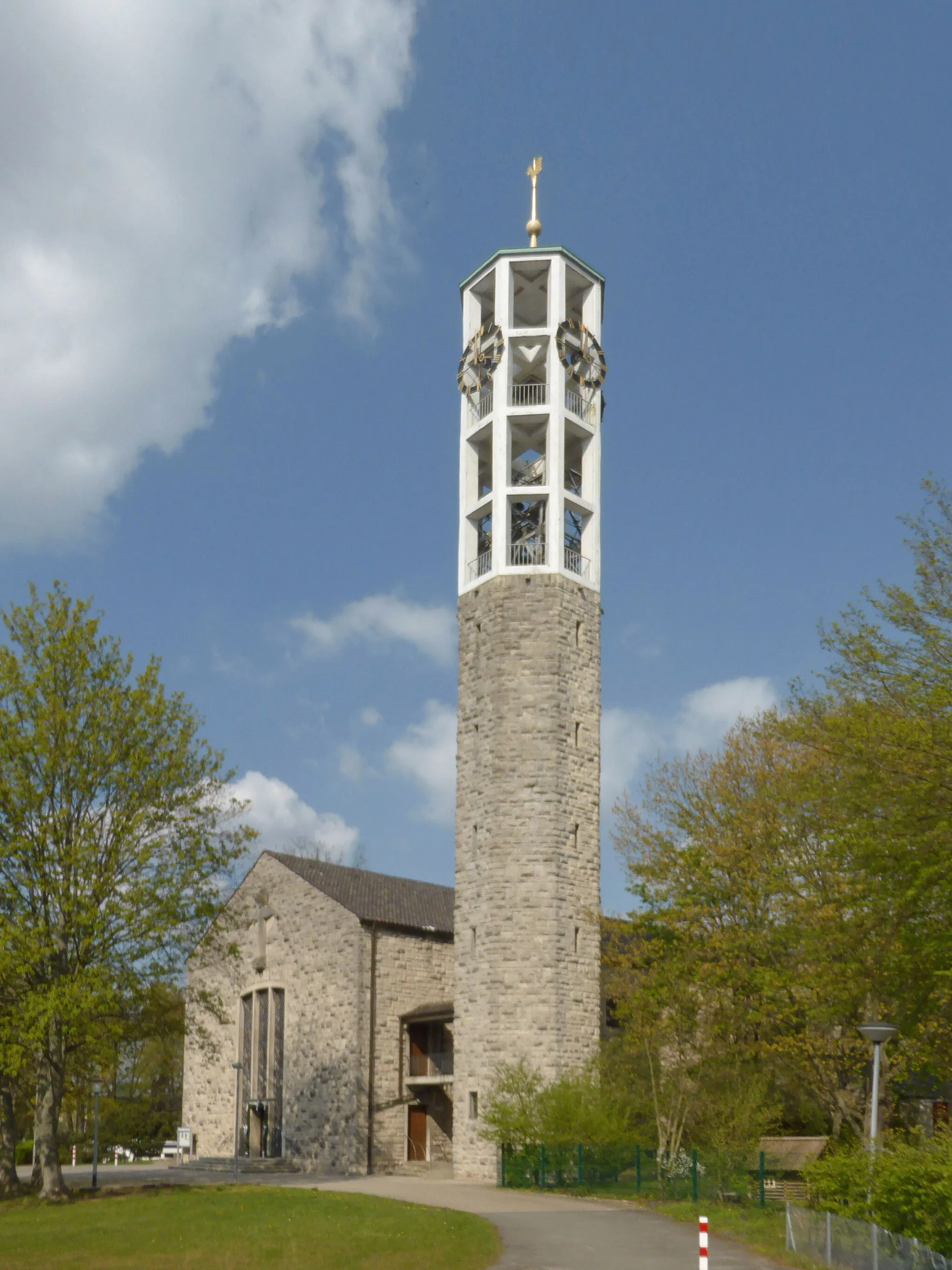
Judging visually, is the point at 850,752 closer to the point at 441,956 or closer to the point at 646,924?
the point at 646,924

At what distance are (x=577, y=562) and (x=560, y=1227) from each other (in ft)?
65.8

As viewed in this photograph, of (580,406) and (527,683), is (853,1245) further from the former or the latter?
(580,406)

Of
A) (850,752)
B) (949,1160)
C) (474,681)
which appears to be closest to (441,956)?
(474,681)

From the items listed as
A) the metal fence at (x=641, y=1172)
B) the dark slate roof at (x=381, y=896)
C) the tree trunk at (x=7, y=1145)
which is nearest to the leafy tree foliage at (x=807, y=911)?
the metal fence at (x=641, y=1172)

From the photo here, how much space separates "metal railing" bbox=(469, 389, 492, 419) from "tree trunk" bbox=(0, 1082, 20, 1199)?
74.5 ft

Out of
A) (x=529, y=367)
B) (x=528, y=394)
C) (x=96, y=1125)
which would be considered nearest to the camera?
(x=96, y=1125)

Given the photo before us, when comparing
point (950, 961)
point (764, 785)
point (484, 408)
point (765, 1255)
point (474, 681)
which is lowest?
point (765, 1255)

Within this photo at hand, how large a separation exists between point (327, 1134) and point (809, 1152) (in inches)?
578

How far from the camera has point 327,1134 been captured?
3691 centimetres

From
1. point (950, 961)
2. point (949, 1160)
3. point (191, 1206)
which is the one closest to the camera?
point (949, 1160)

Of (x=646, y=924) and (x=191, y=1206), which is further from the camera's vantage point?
(x=646, y=924)

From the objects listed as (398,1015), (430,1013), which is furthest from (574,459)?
(398,1015)

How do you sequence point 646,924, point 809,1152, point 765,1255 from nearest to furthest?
point 765,1255 < point 809,1152 < point 646,924

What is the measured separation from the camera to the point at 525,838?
32844mm
